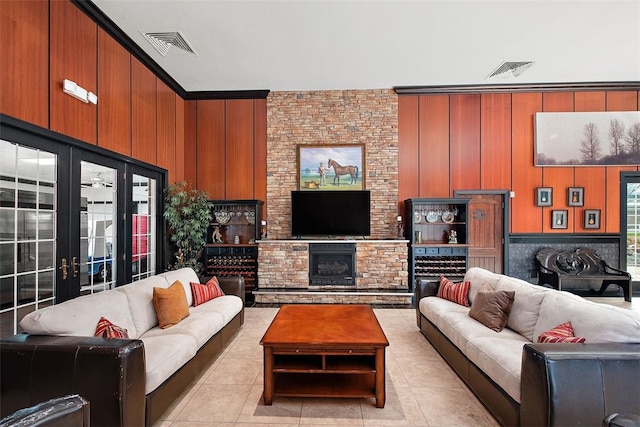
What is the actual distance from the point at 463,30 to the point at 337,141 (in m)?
2.61

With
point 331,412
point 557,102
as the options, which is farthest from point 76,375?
point 557,102

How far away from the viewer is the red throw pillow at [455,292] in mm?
3463

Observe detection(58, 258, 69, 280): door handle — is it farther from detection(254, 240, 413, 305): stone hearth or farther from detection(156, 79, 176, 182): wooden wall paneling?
detection(254, 240, 413, 305): stone hearth

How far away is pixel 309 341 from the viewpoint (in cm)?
227

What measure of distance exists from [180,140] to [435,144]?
496 centimetres

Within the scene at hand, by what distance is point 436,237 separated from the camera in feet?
18.0

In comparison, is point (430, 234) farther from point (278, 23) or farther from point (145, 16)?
point (145, 16)

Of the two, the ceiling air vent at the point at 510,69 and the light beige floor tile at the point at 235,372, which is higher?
the ceiling air vent at the point at 510,69

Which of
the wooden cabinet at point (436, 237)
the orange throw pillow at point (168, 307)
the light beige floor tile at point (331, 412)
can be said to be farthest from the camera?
the wooden cabinet at point (436, 237)

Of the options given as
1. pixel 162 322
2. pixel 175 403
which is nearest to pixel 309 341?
pixel 175 403

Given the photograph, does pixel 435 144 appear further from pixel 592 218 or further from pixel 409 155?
pixel 592 218

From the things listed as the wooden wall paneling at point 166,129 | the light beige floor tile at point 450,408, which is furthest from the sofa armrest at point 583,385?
the wooden wall paneling at point 166,129

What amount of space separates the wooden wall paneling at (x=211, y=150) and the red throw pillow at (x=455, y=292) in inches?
167

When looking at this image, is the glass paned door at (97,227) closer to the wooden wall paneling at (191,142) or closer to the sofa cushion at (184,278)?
the sofa cushion at (184,278)
